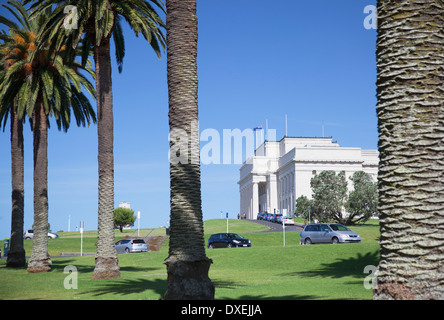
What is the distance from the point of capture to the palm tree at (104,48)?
20453 millimetres

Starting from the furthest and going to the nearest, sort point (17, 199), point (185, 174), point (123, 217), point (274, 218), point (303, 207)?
point (123, 217), point (274, 218), point (303, 207), point (17, 199), point (185, 174)

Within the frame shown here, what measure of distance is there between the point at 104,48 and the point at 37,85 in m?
6.04

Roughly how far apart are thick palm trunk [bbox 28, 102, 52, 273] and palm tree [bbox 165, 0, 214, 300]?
1605cm

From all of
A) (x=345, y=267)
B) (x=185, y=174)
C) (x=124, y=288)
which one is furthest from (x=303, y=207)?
(x=185, y=174)

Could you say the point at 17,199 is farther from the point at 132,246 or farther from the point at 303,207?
the point at 303,207

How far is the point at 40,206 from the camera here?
1008 inches

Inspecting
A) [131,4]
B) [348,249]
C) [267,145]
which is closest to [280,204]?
[267,145]

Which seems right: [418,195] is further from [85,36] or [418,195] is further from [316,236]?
[316,236]

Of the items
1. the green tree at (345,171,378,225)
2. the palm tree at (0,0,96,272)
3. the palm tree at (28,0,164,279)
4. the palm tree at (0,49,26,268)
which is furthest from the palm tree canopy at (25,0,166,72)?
the green tree at (345,171,378,225)

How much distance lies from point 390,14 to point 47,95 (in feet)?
70.5

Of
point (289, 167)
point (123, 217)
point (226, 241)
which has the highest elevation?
point (289, 167)

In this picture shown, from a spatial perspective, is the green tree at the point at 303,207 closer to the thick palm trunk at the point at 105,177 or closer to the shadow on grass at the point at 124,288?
the thick palm trunk at the point at 105,177

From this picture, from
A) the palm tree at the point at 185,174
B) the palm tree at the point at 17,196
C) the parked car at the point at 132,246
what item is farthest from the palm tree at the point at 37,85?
the parked car at the point at 132,246

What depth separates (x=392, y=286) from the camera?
5660 millimetres
